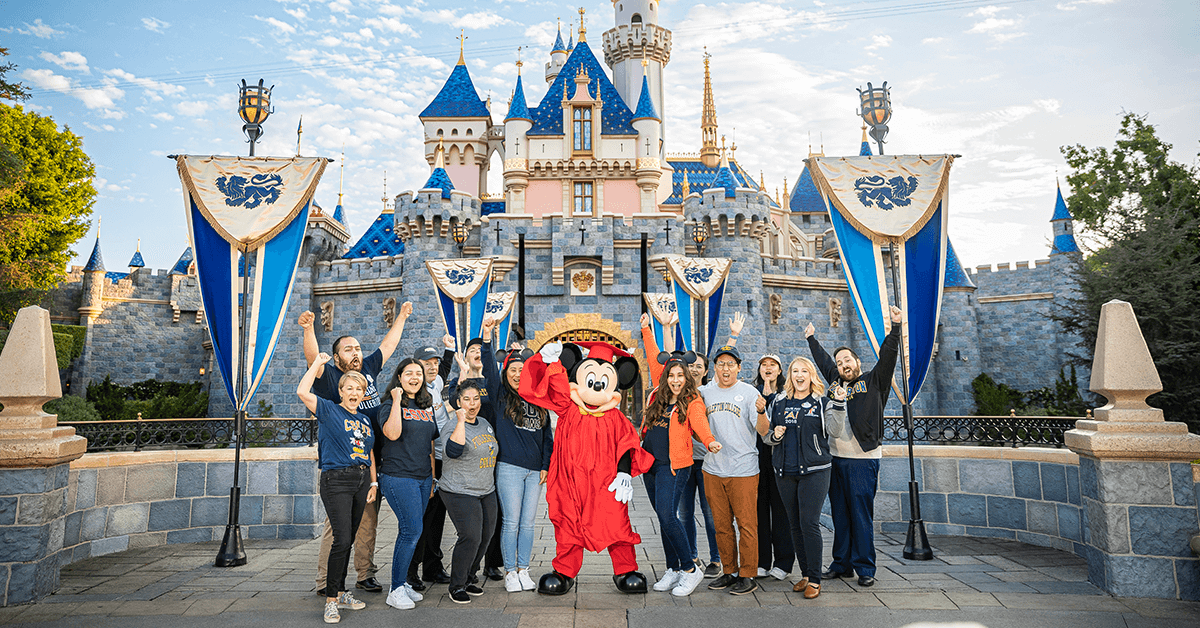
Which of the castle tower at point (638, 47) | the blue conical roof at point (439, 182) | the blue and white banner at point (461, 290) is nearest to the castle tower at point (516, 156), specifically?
the blue conical roof at point (439, 182)

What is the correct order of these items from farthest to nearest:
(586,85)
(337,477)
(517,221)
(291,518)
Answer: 1. (586,85)
2. (517,221)
3. (291,518)
4. (337,477)

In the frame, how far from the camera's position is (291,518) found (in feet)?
19.9

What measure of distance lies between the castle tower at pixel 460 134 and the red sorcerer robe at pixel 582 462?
2166 cm

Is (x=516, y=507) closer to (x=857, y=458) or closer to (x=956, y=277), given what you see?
(x=857, y=458)

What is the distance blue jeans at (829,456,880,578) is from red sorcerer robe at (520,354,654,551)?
150 cm

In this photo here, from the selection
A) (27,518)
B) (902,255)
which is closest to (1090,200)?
(902,255)

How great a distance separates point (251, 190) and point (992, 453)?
24.4 feet

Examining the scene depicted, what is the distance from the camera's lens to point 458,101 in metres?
24.8

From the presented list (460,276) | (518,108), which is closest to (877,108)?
(460,276)

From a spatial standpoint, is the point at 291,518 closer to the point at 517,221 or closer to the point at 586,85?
the point at 517,221

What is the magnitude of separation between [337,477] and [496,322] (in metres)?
7.46

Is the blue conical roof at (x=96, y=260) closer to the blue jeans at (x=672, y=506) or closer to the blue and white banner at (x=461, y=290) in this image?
the blue and white banner at (x=461, y=290)

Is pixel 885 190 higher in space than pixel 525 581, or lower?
higher

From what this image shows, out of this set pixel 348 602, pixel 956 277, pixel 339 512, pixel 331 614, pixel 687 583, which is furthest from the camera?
pixel 956 277
